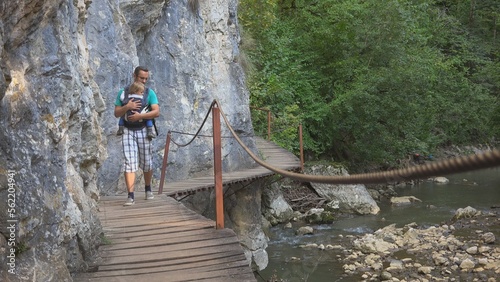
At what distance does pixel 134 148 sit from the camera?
6.47 m

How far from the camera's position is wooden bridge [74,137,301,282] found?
4.14 m

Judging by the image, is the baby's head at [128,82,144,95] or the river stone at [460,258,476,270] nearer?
the baby's head at [128,82,144,95]

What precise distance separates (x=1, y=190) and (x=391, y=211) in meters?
14.7

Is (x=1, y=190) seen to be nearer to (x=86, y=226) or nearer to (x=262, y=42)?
(x=86, y=226)

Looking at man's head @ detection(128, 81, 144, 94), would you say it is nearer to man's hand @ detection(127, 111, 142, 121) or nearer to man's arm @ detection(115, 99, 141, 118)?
man's arm @ detection(115, 99, 141, 118)

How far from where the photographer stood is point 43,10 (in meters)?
3.78

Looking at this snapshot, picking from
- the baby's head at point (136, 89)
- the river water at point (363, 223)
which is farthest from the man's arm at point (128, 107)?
the river water at point (363, 223)

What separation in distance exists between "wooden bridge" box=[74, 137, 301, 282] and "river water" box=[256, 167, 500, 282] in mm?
4800

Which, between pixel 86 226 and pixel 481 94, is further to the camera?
pixel 481 94

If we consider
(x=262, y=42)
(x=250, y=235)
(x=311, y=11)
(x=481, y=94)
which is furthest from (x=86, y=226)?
(x=481, y=94)

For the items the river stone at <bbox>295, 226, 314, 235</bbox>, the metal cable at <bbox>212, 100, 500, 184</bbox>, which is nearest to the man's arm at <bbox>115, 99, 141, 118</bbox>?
the metal cable at <bbox>212, 100, 500, 184</bbox>

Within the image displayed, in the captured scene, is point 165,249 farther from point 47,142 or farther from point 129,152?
point 129,152

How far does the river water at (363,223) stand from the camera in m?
11.4

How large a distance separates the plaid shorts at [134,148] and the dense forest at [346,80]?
10.1 metres
